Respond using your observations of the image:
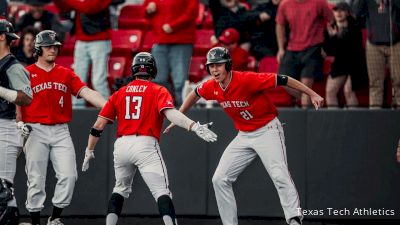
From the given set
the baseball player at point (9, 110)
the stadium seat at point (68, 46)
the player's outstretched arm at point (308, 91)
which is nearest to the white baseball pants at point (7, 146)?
Answer: the baseball player at point (9, 110)

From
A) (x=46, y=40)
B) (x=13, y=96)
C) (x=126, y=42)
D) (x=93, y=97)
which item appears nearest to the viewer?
(x=13, y=96)

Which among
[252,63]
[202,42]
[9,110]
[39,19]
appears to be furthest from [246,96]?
[39,19]

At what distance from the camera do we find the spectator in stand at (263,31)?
15250mm

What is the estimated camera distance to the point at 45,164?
12953 millimetres

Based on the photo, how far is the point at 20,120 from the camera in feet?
41.7

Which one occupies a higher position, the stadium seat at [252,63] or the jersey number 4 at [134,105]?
the stadium seat at [252,63]

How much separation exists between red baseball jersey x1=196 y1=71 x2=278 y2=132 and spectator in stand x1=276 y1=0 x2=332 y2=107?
5.98 ft

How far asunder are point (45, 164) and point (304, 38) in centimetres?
387

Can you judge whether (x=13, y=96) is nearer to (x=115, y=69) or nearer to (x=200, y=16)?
(x=115, y=69)

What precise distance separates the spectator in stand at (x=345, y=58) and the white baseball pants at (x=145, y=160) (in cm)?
338

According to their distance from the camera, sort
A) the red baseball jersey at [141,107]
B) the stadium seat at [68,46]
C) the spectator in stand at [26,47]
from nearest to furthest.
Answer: the red baseball jersey at [141,107] < the spectator in stand at [26,47] < the stadium seat at [68,46]

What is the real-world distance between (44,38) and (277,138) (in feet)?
9.80

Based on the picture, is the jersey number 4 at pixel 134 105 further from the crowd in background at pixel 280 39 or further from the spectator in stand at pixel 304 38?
the spectator in stand at pixel 304 38

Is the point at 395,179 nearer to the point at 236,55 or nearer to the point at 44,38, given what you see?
the point at 236,55
